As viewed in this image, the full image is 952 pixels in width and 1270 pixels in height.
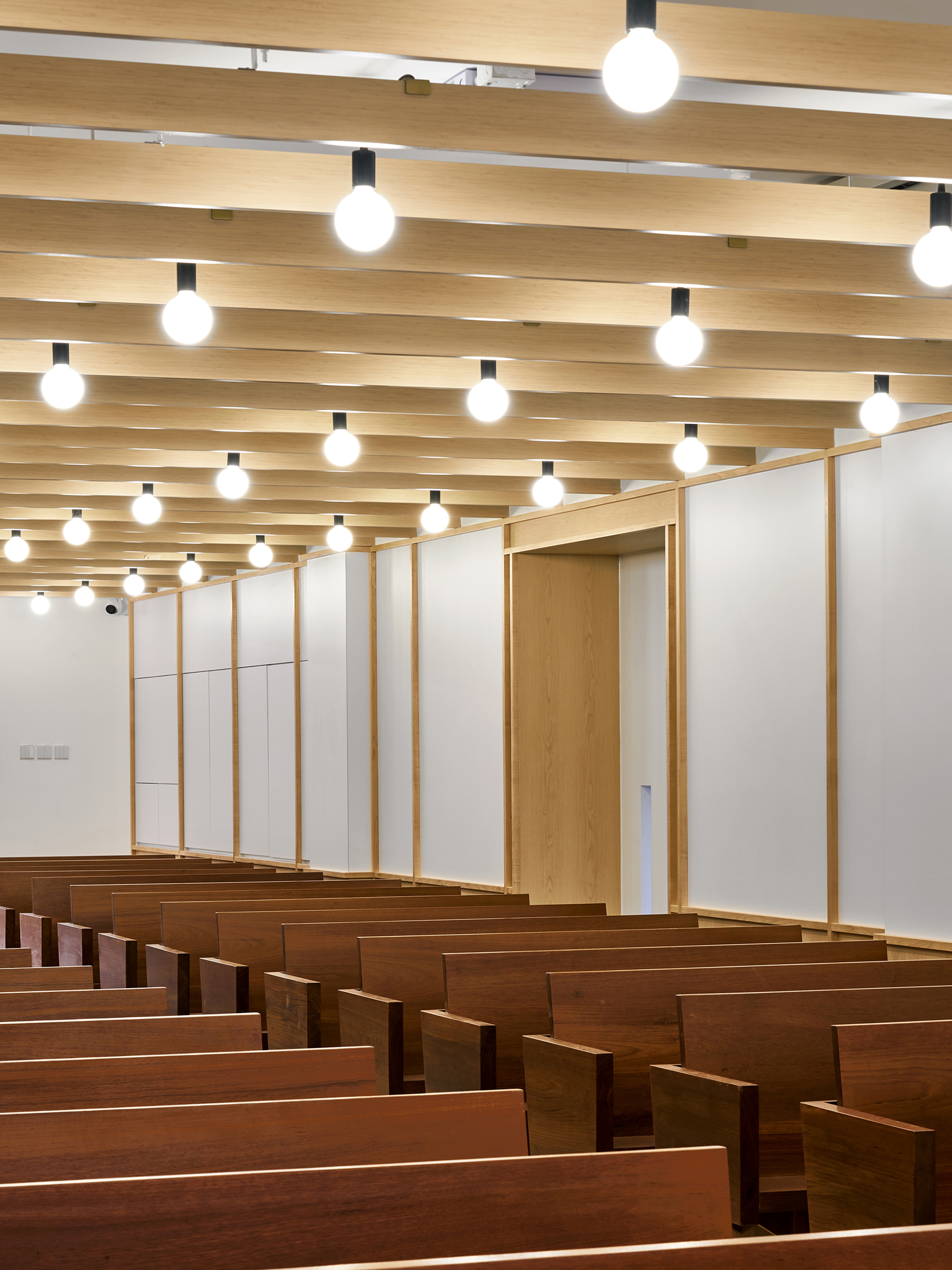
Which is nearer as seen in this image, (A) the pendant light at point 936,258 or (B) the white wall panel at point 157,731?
(A) the pendant light at point 936,258

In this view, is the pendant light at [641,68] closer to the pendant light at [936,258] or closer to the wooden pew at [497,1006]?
the pendant light at [936,258]

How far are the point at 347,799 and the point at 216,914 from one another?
4159 mm

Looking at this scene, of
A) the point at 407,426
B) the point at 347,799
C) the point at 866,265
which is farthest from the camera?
the point at 347,799

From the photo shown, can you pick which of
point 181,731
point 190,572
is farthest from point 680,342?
point 181,731

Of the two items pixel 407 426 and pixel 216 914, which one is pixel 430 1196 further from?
pixel 407 426

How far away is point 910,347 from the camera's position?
544 cm

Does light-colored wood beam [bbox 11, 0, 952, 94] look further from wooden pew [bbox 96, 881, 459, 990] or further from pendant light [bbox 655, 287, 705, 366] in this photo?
wooden pew [bbox 96, 881, 459, 990]

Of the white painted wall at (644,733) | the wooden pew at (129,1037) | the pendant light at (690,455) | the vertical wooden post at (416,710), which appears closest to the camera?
the wooden pew at (129,1037)

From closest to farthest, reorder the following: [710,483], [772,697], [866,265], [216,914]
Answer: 1. [866,265]
2. [216,914]
3. [772,697]
4. [710,483]

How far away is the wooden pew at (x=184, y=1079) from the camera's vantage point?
109 inches

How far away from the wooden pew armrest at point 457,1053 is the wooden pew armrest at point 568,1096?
4.4 inches

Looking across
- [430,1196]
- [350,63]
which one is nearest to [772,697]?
[350,63]

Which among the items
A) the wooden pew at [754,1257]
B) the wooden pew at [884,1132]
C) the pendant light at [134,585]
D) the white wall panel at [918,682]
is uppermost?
the pendant light at [134,585]

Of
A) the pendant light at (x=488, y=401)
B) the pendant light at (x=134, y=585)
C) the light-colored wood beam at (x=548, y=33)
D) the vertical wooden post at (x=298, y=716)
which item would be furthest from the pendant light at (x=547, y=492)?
the vertical wooden post at (x=298, y=716)
